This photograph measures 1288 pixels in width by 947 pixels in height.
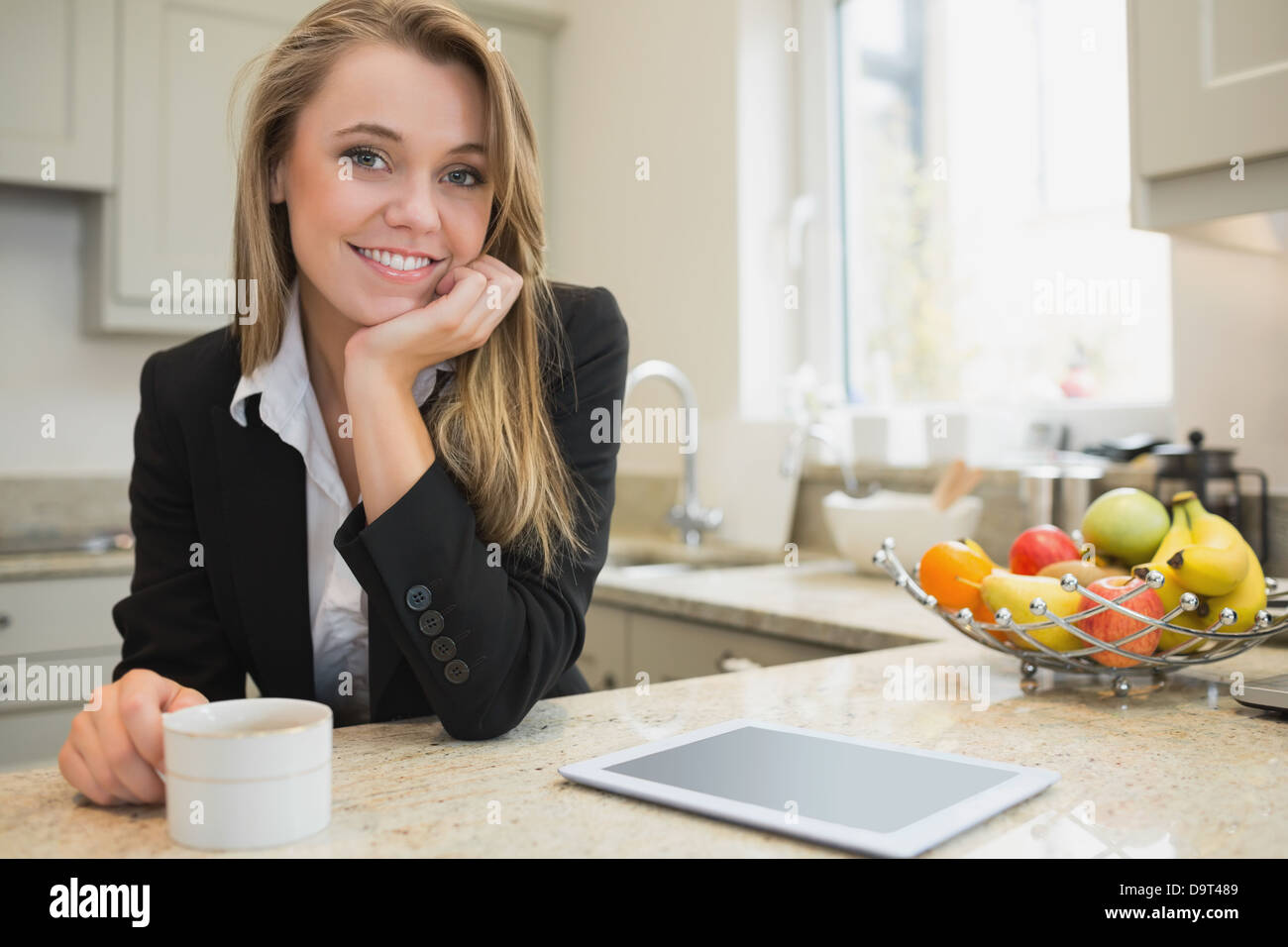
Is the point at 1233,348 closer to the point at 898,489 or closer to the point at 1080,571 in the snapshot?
the point at 898,489

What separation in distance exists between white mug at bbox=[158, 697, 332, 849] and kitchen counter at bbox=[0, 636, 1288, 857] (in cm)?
1

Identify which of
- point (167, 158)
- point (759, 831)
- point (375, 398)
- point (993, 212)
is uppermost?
point (167, 158)

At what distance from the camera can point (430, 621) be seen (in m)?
0.86

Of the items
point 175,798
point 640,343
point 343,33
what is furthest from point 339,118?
point 640,343

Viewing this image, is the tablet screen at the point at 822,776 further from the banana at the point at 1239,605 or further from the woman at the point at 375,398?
the banana at the point at 1239,605

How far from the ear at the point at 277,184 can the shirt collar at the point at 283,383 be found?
0.13m

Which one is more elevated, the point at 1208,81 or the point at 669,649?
the point at 1208,81

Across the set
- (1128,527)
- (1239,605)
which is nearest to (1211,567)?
(1239,605)

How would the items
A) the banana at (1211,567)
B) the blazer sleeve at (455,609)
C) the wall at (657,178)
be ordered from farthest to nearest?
the wall at (657,178) → the banana at (1211,567) → the blazer sleeve at (455,609)

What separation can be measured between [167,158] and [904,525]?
1.95 m

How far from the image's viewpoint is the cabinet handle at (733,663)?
5.39 ft

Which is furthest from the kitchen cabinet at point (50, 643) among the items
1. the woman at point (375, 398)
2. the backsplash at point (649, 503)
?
the woman at point (375, 398)

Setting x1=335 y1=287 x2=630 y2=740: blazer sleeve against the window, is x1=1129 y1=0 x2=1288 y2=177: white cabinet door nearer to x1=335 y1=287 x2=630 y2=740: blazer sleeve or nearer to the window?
the window
